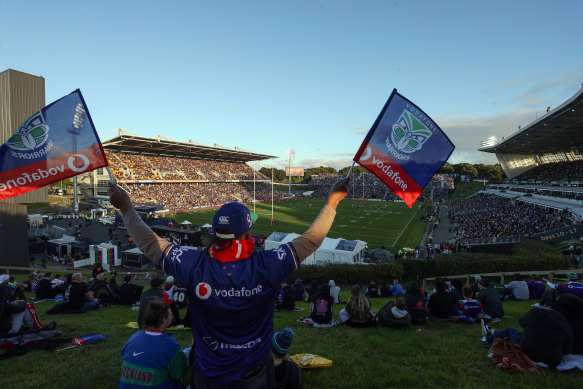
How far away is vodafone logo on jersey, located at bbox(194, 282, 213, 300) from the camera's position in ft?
6.33

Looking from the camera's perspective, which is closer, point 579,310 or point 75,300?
point 579,310

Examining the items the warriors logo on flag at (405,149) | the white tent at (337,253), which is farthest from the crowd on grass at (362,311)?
the white tent at (337,253)

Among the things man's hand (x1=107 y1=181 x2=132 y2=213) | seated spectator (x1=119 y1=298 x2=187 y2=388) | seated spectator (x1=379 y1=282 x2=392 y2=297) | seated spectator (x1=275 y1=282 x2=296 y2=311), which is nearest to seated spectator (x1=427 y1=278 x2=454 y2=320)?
seated spectator (x1=275 y1=282 x2=296 y2=311)

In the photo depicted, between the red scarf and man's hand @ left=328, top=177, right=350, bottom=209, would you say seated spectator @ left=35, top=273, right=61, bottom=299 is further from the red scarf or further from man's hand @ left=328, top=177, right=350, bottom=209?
man's hand @ left=328, top=177, right=350, bottom=209

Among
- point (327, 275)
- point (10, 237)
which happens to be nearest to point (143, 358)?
point (327, 275)

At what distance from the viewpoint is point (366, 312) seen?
625 centimetres

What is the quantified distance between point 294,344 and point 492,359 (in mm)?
2957

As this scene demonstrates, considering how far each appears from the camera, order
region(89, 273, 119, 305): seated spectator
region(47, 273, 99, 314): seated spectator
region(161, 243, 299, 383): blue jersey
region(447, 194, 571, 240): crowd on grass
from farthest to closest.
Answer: region(447, 194, 571, 240): crowd on grass < region(89, 273, 119, 305): seated spectator < region(47, 273, 99, 314): seated spectator < region(161, 243, 299, 383): blue jersey

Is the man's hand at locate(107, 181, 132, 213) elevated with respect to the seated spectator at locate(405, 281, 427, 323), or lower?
elevated

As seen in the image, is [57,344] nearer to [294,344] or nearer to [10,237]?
[294,344]

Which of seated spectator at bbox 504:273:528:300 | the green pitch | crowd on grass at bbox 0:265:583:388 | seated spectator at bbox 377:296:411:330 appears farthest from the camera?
the green pitch

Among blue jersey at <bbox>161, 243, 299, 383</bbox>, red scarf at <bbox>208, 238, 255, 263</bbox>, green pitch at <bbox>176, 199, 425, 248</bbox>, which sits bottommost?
green pitch at <bbox>176, 199, 425, 248</bbox>

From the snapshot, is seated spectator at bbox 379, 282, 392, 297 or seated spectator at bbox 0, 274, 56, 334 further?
seated spectator at bbox 379, 282, 392, 297

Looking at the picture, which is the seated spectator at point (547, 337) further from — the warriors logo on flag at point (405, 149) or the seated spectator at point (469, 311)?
the seated spectator at point (469, 311)
